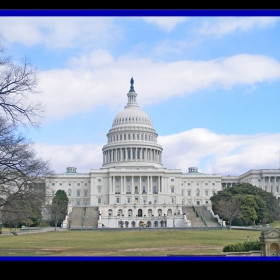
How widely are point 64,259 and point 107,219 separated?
80478mm

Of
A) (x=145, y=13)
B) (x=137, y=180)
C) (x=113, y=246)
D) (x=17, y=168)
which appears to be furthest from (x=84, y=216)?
(x=145, y=13)

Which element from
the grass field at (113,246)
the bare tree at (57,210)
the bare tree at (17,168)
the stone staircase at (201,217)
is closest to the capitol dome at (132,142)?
the stone staircase at (201,217)

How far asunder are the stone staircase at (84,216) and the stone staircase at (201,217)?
17252 mm

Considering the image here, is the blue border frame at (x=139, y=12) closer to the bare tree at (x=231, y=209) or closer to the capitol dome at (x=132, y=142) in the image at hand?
the bare tree at (x=231, y=209)

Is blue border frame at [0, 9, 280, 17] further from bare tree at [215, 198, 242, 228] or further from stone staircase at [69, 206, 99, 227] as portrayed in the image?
stone staircase at [69, 206, 99, 227]

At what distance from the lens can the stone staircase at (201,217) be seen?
261ft

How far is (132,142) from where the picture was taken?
121 metres

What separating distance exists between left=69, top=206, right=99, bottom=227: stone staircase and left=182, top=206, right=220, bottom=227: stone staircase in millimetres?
17252

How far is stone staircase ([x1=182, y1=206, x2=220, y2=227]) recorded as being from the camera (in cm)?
7956

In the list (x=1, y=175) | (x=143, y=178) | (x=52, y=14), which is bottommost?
(x=1, y=175)

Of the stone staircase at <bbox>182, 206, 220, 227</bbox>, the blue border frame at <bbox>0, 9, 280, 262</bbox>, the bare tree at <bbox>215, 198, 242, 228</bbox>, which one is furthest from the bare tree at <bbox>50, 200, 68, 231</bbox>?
the blue border frame at <bbox>0, 9, 280, 262</bbox>

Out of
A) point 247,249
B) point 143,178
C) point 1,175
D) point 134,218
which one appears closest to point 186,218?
point 134,218
